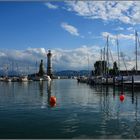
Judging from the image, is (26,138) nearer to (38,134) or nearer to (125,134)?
(38,134)

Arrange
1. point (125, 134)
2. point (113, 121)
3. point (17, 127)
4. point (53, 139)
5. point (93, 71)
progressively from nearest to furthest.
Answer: point (53, 139)
point (125, 134)
point (17, 127)
point (113, 121)
point (93, 71)

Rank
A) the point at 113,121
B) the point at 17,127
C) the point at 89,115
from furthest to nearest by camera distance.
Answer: the point at 89,115
the point at 113,121
the point at 17,127

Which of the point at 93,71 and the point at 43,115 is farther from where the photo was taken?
the point at 93,71

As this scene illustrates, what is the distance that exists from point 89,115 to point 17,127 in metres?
8.18

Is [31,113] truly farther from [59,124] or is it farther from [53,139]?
[53,139]

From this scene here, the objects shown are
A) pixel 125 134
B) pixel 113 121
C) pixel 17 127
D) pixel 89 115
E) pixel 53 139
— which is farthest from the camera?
pixel 89 115

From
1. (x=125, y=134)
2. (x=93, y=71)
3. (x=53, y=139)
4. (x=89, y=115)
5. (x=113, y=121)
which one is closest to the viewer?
(x=53, y=139)

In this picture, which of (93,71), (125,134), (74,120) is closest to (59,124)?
(74,120)

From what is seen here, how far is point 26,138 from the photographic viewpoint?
20594 millimetres

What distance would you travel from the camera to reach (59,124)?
84.0 feet

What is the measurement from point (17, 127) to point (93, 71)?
156690mm

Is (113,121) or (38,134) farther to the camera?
(113,121)

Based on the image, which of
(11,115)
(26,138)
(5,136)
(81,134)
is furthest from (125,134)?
(11,115)

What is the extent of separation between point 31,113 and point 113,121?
892 centimetres
